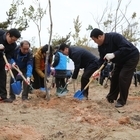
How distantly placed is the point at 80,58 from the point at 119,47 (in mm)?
1151

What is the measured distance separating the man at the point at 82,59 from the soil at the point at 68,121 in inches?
25.3

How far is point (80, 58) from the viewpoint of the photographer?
6934mm

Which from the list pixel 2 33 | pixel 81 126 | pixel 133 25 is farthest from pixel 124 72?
pixel 133 25

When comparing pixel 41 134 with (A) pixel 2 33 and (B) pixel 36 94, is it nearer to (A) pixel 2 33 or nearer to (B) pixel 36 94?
(A) pixel 2 33

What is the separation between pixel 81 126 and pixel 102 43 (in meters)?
2.13

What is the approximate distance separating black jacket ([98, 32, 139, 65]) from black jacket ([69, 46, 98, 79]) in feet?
2.67

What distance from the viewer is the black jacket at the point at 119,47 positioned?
595 cm

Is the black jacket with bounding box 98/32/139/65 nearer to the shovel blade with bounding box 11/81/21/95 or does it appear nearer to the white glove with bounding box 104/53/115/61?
the white glove with bounding box 104/53/115/61

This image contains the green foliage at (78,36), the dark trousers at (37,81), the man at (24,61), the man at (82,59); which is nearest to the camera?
the man at (24,61)

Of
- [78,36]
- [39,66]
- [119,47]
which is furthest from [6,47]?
[78,36]

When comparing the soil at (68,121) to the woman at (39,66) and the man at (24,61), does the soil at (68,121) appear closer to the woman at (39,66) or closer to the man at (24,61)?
the man at (24,61)

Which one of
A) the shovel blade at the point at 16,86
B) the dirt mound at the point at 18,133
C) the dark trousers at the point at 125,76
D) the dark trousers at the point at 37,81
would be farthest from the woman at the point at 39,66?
the dirt mound at the point at 18,133

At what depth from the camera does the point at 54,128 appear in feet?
14.6

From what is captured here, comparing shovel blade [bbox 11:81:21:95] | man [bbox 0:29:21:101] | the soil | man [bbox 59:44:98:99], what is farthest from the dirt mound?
man [bbox 59:44:98:99]
